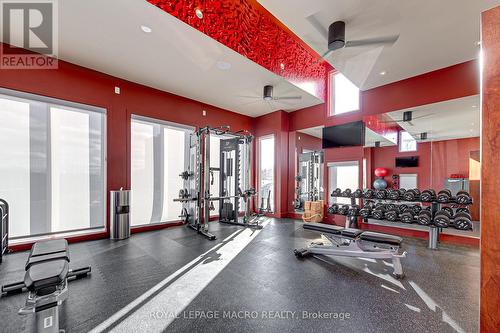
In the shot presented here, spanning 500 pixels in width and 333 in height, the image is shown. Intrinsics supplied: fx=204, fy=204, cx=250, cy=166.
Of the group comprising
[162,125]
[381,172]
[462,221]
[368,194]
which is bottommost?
[462,221]

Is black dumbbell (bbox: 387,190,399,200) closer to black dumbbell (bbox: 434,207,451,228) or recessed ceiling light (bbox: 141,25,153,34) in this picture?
black dumbbell (bbox: 434,207,451,228)

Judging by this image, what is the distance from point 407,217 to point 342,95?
296 cm

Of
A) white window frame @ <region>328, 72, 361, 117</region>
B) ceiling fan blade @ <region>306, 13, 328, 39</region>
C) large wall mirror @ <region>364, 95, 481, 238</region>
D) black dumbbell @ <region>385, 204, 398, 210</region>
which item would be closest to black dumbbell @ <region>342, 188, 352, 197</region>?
large wall mirror @ <region>364, 95, 481, 238</region>

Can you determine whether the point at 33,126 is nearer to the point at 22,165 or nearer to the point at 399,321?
the point at 22,165

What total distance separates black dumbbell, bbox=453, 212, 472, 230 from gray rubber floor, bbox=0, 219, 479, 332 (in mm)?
418

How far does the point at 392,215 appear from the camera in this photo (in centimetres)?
350

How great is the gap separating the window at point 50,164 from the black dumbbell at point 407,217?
5318 millimetres

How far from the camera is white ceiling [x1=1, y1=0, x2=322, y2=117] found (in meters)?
2.44

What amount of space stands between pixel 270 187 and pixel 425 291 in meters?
4.25

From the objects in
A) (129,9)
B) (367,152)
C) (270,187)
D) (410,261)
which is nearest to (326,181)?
(367,152)

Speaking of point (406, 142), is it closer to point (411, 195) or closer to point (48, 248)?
point (411, 195)

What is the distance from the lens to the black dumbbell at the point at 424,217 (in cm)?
319

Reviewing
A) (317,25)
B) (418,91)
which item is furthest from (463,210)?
(317,25)

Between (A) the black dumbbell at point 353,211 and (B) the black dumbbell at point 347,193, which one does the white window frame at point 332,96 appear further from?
(A) the black dumbbell at point 353,211
